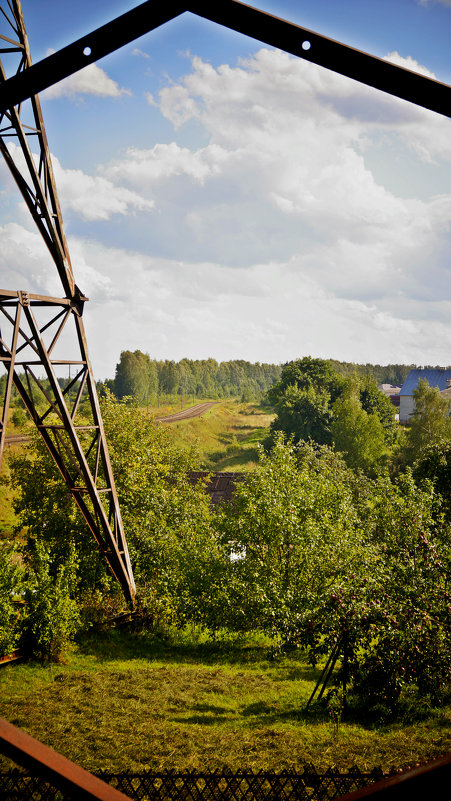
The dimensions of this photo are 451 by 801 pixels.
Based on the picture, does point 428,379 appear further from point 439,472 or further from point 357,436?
point 439,472

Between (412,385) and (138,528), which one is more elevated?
(412,385)

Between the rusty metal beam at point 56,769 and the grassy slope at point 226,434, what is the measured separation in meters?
46.4

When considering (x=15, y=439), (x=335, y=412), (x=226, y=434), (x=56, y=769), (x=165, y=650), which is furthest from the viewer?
(x=226, y=434)

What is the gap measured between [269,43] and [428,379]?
216 feet

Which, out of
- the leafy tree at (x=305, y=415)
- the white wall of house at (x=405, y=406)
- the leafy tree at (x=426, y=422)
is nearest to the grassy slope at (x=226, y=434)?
the leafy tree at (x=305, y=415)

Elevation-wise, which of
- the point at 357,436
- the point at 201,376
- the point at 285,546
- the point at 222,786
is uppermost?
the point at 201,376

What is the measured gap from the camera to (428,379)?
6341 centimetres

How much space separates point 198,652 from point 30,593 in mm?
5335

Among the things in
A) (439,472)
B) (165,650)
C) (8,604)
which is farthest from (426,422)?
(8,604)

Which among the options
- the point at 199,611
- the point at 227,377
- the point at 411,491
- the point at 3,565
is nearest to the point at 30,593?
the point at 3,565

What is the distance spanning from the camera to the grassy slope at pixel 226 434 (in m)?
55.8

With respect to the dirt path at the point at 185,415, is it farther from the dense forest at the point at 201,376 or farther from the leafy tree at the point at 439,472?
the leafy tree at the point at 439,472

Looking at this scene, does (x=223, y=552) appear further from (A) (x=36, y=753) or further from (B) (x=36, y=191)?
(A) (x=36, y=753)

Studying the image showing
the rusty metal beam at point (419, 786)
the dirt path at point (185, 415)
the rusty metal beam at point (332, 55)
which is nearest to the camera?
the rusty metal beam at point (419, 786)
